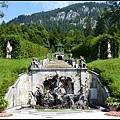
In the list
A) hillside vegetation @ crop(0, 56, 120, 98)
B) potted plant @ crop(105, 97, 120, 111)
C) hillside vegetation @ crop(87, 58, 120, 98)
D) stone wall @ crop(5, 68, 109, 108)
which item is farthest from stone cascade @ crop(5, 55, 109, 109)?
potted plant @ crop(105, 97, 120, 111)

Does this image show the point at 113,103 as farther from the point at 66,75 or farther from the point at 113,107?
the point at 66,75

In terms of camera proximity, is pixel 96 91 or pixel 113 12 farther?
pixel 96 91

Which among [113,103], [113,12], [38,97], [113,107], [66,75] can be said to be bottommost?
[113,107]

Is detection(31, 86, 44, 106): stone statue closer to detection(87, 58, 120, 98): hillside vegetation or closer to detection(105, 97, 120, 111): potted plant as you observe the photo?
detection(87, 58, 120, 98): hillside vegetation

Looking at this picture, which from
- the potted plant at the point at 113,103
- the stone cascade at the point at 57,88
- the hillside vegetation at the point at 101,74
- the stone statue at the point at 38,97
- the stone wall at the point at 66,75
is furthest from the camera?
the stone wall at the point at 66,75

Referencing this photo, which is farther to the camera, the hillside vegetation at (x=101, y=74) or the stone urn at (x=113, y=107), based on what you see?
the hillside vegetation at (x=101, y=74)

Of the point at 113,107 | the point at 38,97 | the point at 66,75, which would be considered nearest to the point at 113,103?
the point at 113,107

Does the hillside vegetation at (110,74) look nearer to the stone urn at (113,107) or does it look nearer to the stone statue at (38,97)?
the stone urn at (113,107)

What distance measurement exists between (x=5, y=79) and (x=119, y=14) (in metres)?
12.4

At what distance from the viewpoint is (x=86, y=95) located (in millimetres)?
29391

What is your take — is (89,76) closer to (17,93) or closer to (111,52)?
(17,93)

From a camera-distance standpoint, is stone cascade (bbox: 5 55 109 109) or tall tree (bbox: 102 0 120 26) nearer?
tall tree (bbox: 102 0 120 26)

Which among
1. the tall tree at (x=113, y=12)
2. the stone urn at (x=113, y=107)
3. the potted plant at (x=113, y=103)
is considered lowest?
the stone urn at (x=113, y=107)

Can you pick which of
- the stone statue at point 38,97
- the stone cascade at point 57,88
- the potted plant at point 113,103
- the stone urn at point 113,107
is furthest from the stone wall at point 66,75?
the stone urn at point 113,107
